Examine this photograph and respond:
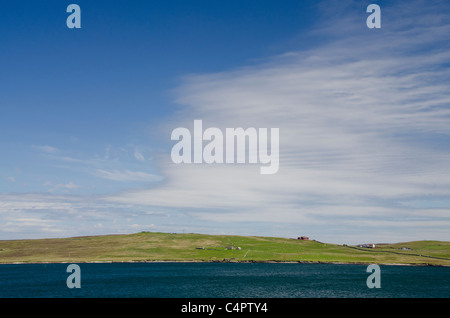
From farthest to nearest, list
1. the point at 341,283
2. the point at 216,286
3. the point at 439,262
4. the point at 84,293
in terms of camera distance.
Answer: the point at 439,262
the point at 341,283
the point at 216,286
the point at 84,293

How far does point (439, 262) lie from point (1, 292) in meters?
195

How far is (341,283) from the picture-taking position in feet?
379

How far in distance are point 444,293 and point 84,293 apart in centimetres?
9213
